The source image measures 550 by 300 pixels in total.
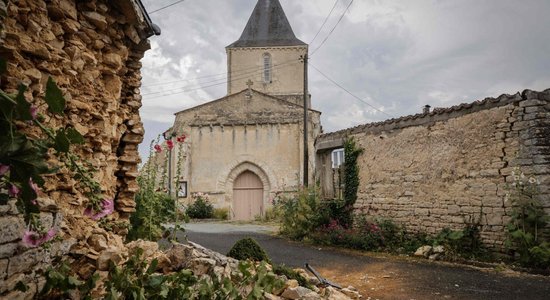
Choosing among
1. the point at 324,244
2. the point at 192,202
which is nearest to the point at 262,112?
the point at 192,202

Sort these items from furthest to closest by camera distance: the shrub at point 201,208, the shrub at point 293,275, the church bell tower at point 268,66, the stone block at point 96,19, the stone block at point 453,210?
1. the church bell tower at point 268,66
2. the shrub at point 201,208
3. the stone block at point 453,210
4. the shrub at point 293,275
5. the stone block at point 96,19

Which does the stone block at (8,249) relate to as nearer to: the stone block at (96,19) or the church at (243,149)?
the stone block at (96,19)

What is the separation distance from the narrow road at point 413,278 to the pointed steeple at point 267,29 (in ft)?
71.8

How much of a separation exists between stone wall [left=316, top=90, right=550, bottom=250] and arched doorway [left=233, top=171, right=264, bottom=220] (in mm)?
10571

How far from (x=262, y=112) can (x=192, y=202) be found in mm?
5965

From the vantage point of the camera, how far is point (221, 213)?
775 inches

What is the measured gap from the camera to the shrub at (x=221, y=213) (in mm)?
19500

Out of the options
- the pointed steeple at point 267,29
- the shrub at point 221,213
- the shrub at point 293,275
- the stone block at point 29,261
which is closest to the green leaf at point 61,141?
the stone block at point 29,261

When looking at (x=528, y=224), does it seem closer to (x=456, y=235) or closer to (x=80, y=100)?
(x=456, y=235)

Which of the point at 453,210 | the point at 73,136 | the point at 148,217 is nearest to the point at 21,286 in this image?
the point at 73,136

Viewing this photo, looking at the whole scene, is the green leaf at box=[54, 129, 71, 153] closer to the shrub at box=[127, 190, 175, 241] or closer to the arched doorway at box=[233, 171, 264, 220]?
the shrub at box=[127, 190, 175, 241]

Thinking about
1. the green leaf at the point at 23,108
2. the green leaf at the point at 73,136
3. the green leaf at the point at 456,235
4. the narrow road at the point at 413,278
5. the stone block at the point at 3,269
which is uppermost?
the green leaf at the point at 23,108

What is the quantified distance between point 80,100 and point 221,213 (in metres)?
17.1

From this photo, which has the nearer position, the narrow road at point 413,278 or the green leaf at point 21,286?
the green leaf at point 21,286
